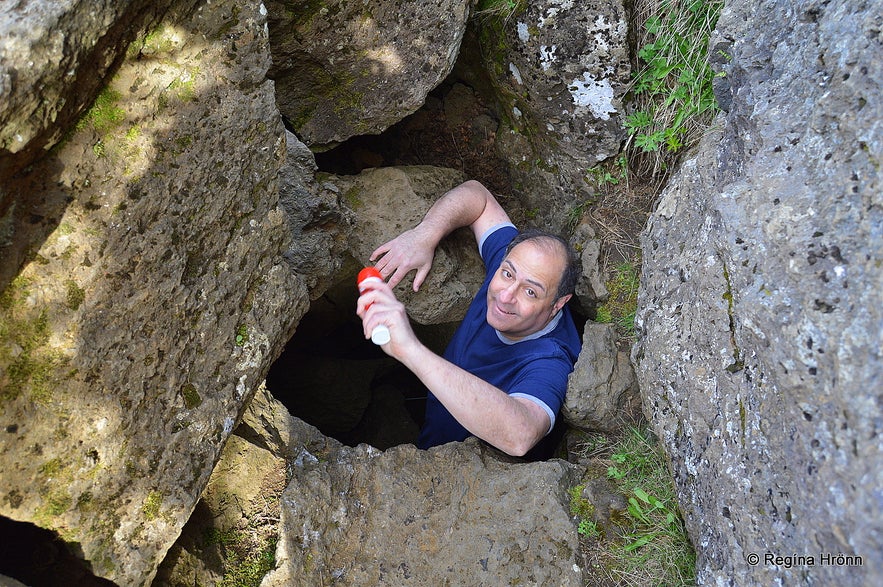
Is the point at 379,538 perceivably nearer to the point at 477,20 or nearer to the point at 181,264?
the point at 181,264

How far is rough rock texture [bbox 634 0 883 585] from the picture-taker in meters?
1.65

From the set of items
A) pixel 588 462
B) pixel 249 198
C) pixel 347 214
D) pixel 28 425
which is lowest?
pixel 588 462

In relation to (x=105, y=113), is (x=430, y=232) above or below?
below

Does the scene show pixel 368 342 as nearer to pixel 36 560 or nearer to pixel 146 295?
pixel 146 295

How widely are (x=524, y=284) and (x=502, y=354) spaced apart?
17.2 inches

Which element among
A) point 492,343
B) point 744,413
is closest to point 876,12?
point 744,413

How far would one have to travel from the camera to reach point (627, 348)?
3.04 m

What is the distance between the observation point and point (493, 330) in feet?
11.4

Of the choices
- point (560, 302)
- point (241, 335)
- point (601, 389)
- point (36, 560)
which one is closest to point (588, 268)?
point (560, 302)

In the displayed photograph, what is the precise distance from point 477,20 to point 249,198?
5.77 ft

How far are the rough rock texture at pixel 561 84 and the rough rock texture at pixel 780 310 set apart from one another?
63cm

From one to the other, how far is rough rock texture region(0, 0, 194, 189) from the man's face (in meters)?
1.95

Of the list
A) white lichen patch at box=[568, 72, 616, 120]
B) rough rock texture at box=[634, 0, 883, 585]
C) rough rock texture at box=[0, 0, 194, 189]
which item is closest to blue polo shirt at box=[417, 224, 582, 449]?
rough rock texture at box=[634, 0, 883, 585]

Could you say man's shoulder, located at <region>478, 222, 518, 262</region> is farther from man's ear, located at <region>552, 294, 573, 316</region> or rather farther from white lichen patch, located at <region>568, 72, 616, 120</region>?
white lichen patch, located at <region>568, 72, 616, 120</region>
